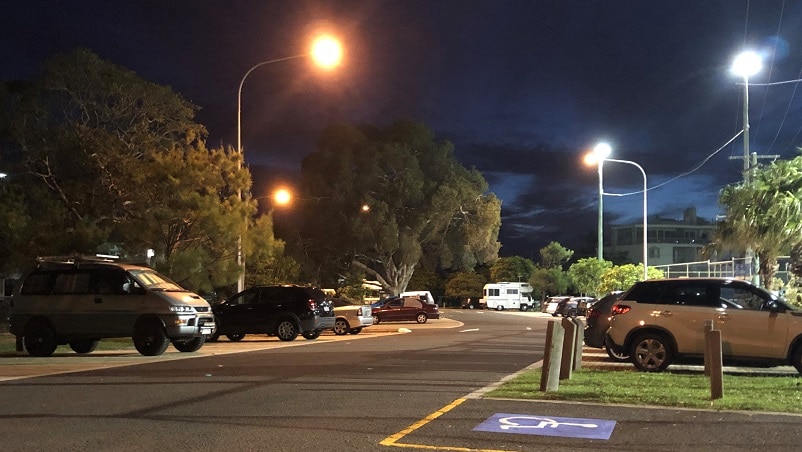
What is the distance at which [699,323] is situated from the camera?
13.8 metres

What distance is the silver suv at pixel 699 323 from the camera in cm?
1343

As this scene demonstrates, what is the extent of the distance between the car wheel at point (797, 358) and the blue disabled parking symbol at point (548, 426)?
621 cm

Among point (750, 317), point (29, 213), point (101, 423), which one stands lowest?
point (101, 423)

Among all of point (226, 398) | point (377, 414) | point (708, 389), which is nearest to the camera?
point (377, 414)

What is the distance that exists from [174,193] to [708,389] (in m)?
16.8

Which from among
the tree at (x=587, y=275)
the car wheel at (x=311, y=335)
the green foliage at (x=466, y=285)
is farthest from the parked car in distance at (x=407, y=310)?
the green foliage at (x=466, y=285)

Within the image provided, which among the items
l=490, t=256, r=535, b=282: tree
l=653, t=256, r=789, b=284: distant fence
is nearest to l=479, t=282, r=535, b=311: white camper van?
l=490, t=256, r=535, b=282: tree

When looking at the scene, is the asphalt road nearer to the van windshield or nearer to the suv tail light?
the suv tail light

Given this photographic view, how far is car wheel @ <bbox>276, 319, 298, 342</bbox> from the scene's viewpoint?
23.0 m

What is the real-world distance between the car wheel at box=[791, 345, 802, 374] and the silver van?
1192 centimetres

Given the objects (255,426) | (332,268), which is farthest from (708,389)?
(332,268)

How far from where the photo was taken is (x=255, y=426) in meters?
8.55

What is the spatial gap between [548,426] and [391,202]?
49980 millimetres

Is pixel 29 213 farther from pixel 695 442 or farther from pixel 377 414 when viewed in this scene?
pixel 695 442
